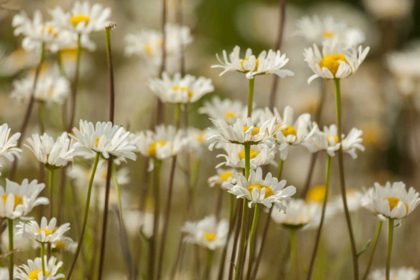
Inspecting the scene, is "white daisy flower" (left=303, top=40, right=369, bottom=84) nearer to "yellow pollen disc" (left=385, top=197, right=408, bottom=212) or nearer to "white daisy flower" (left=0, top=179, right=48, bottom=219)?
"yellow pollen disc" (left=385, top=197, right=408, bottom=212)

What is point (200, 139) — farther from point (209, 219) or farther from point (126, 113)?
point (126, 113)

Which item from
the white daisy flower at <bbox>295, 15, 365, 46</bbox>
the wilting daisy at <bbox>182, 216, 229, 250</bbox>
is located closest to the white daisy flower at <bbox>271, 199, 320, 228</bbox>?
the wilting daisy at <bbox>182, 216, 229, 250</bbox>

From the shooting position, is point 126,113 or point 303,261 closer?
point 303,261

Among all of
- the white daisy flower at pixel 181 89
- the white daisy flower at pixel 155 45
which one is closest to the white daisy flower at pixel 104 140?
the white daisy flower at pixel 181 89

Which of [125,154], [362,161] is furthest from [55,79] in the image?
[362,161]

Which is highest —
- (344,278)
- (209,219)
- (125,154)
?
(125,154)

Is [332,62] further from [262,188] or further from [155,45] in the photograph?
[155,45]
